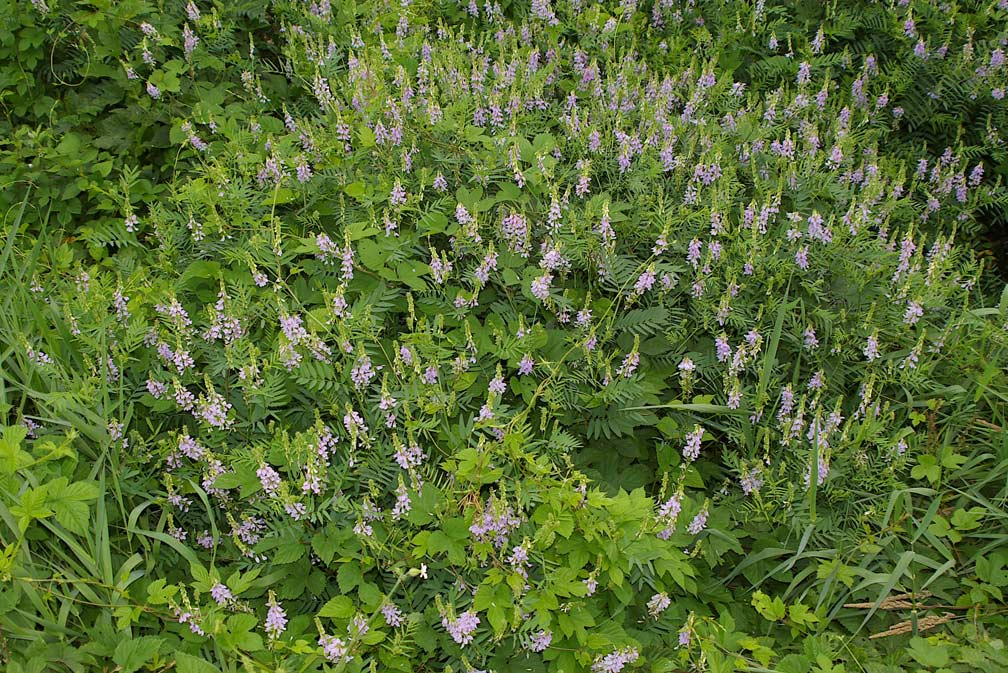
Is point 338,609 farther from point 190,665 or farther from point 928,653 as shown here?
point 928,653

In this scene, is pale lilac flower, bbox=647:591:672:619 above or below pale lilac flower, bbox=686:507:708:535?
below

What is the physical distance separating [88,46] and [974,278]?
4.75 metres

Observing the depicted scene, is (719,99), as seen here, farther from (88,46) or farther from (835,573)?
(88,46)

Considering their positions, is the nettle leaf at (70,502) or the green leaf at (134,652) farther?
the nettle leaf at (70,502)

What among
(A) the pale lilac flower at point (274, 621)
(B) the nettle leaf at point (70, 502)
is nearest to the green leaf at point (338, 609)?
(A) the pale lilac flower at point (274, 621)

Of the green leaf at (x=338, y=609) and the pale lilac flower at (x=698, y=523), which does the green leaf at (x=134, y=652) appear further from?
the pale lilac flower at (x=698, y=523)

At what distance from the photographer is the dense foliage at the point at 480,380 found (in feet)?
8.15

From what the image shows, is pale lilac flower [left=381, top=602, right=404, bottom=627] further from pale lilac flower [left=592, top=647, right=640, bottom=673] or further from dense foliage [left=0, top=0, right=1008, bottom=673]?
pale lilac flower [left=592, top=647, right=640, bottom=673]

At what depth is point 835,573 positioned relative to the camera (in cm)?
284

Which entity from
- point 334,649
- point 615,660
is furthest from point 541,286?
point 334,649

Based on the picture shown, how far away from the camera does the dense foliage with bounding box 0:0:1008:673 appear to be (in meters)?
2.48

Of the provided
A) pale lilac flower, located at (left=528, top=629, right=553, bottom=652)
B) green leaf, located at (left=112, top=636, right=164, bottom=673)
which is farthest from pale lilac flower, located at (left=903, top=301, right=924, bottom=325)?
green leaf, located at (left=112, top=636, right=164, bottom=673)

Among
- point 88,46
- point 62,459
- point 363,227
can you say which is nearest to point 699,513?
point 363,227

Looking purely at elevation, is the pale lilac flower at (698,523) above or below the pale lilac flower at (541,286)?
below
